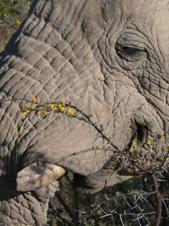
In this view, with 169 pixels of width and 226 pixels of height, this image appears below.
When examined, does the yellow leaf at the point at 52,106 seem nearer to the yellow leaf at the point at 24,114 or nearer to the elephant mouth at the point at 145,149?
the yellow leaf at the point at 24,114

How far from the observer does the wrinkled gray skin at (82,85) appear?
3.80 meters

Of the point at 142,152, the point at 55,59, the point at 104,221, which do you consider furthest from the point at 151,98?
the point at 104,221

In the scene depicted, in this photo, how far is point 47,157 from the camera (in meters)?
3.74

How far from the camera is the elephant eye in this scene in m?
3.98

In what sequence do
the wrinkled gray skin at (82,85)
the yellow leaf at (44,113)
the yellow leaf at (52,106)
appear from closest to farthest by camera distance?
A: 1. the yellow leaf at (52,106)
2. the yellow leaf at (44,113)
3. the wrinkled gray skin at (82,85)

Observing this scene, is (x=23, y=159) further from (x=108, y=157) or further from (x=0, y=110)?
(x=108, y=157)

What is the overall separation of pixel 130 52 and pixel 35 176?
0.82 metres

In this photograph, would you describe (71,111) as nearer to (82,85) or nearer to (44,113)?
(44,113)

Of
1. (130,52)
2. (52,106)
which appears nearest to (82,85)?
(130,52)

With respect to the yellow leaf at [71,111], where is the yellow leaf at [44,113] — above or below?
below

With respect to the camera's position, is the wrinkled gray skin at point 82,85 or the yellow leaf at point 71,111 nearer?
the yellow leaf at point 71,111

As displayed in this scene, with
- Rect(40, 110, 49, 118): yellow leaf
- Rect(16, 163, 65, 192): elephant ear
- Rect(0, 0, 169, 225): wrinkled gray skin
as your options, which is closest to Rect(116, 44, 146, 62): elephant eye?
Rect(0, 0, 169, 225): wrinkled gray skin

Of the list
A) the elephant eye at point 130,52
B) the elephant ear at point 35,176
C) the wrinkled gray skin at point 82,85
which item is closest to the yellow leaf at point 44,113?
the wrinkled gray skin at point 82,85

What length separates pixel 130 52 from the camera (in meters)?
3.98
